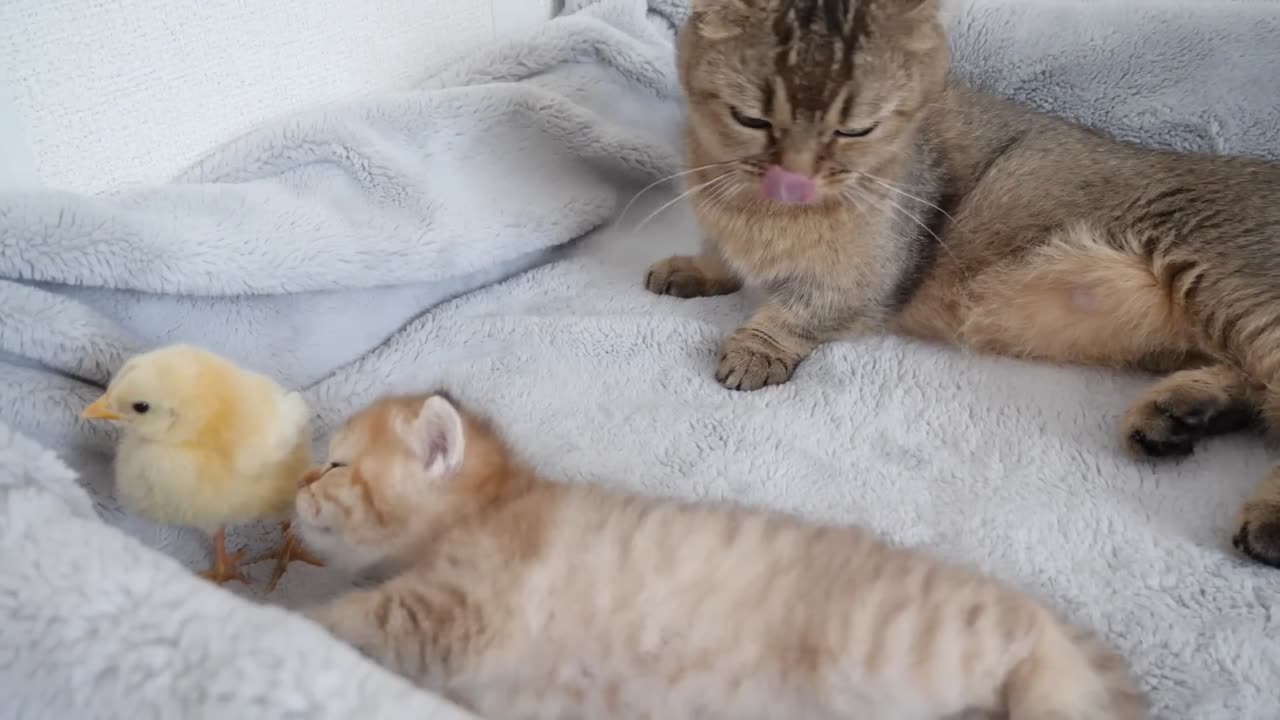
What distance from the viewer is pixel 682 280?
65.3 inches

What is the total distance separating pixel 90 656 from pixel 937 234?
1.35m

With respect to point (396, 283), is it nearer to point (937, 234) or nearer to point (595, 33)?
point (595, 33)

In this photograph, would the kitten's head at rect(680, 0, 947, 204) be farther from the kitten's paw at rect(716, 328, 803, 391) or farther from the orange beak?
the orange beak

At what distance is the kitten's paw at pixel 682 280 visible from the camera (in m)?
1.66

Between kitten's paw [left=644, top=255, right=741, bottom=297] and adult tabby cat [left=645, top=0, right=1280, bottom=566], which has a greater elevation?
adult tabby cat [left=645, top=0, right=1280, bottom=566]

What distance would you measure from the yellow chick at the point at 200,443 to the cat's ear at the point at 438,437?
0.18 meters

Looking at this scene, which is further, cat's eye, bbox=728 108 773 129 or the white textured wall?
cat's eye, bbox=728 108 773 129

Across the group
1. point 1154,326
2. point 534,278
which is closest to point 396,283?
point 534,278

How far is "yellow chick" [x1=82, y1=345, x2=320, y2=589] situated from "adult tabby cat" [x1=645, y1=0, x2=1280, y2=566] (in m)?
0.67

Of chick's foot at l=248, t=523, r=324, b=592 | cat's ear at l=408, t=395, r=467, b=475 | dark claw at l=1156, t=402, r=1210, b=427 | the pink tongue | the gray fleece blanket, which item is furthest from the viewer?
the pink tongue

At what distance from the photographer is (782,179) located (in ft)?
4.25

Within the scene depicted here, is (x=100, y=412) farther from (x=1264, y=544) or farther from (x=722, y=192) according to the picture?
(x=1264, y=544)

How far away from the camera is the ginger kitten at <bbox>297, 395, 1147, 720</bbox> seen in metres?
0.82

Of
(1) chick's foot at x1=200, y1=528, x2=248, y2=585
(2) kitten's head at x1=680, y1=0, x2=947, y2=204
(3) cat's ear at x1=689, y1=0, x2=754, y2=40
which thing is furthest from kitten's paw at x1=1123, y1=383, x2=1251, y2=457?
(1) chick's foot at x1=200, y1=528, x2=248, y2=585
